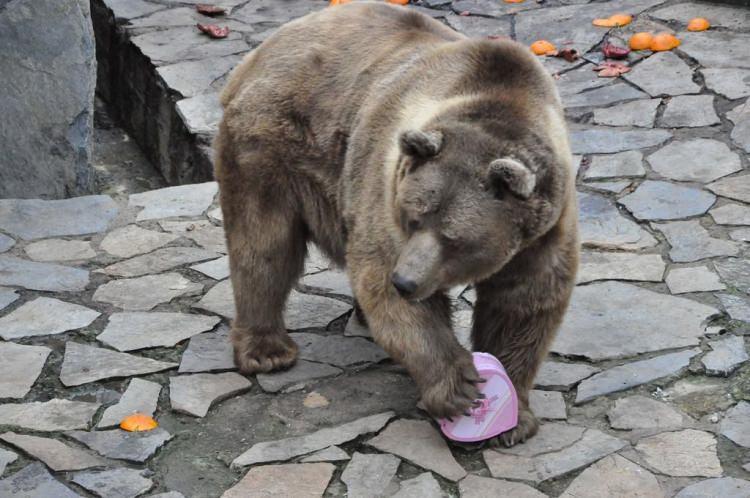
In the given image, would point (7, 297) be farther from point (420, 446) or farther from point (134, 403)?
point (420, 446)

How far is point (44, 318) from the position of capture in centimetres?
598

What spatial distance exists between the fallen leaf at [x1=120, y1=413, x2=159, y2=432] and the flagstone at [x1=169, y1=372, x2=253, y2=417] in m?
0.17

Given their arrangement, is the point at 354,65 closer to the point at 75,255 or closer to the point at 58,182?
the point at 75,255

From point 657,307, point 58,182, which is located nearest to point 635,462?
point 657,307

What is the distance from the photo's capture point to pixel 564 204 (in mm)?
4461

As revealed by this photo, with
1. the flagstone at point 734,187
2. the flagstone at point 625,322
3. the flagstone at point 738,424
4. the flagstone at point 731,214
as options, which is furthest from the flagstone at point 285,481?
the flagstone at point 734,187

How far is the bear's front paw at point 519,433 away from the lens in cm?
473

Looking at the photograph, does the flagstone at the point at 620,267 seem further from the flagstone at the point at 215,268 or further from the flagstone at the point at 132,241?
the flagstone at the point at 132,241

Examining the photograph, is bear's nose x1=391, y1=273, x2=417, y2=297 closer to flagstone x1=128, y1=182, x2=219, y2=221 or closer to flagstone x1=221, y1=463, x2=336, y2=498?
flagstone x1=221, y1=463, x2=336, y2=498

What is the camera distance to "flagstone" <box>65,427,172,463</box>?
4.75 meters

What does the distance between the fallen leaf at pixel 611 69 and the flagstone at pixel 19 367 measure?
195 inches

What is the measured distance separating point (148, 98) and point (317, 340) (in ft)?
13.8

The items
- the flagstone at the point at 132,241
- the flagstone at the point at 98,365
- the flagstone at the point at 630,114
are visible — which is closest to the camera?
the flagstone at the point at 98,365

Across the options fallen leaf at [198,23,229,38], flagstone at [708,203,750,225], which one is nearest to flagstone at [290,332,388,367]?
flagstone at [708,203,750,225]
